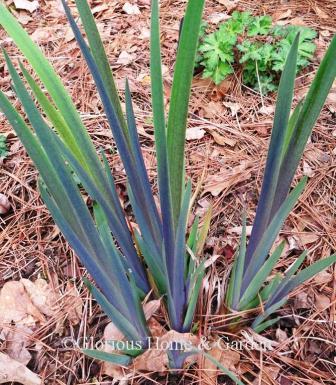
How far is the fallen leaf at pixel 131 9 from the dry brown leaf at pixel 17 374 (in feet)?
4.10

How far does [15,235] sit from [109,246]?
1.71 feet

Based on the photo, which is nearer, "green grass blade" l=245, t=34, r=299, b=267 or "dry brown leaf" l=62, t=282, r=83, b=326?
"green grass blade" l=245, t=34, r=299, b=267

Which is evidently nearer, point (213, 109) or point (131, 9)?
point (213, 109)

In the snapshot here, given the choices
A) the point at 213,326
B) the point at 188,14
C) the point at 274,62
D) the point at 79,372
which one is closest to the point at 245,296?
the point at 213,326

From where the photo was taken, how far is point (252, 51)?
131 cm

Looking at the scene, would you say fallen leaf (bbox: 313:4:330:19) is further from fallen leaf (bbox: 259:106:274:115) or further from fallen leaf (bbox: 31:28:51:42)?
fallen leaf (bbox: 31:28:51:42)

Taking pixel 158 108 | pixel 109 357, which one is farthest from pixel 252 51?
pixel 109 357

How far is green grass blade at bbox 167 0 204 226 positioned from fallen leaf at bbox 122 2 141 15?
116cm

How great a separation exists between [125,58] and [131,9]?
0.28m

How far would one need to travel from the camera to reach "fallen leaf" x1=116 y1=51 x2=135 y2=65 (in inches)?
56.7

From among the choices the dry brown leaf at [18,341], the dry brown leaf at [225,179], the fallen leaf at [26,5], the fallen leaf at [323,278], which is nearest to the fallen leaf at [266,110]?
the dry brown leaf at [225,179]

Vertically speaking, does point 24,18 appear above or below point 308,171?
above

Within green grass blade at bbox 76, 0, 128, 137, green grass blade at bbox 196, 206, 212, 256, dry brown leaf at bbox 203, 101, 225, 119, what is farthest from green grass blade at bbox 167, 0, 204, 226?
dry brown leaf at bbox 203, 101, 225, 119

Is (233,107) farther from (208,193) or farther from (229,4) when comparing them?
(229,4)
